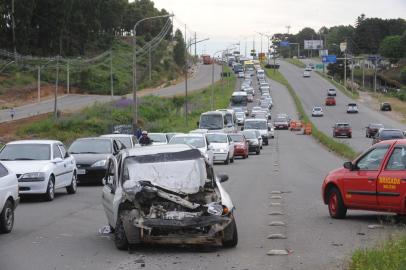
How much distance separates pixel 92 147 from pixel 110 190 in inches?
541

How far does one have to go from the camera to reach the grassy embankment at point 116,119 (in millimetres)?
61844

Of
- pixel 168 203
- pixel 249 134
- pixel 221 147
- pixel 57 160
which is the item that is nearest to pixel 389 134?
pixel 249 134

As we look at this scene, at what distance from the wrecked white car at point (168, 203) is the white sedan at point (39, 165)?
22.8 ft

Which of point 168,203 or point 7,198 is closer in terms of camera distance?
point 168,203

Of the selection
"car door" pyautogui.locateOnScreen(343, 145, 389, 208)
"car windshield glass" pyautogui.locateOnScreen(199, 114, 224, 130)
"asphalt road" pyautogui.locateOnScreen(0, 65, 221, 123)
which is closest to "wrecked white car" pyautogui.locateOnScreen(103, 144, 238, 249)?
"car door" pyautogui.locateOnScreen(343, 145, 389, 208)

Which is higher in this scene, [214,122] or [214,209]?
[214,209]

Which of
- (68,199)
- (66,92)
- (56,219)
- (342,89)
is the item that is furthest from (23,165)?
(342,89)

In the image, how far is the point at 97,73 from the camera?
11362cm

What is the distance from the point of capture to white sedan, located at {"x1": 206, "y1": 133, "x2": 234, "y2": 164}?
119 feet

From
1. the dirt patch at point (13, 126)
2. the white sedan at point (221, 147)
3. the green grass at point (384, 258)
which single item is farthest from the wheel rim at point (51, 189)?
the dirt patch at point (13, 126)

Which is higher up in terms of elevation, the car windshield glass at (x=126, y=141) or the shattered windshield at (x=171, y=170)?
the shattered windshield at (x=171, y=170)

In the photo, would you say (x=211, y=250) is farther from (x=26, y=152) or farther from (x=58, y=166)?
(x=26, y=152)

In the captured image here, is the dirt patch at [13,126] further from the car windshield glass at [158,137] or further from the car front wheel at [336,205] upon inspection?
the car front wheel at [336,205]

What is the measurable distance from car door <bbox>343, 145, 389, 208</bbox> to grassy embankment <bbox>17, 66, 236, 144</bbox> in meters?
44.2
